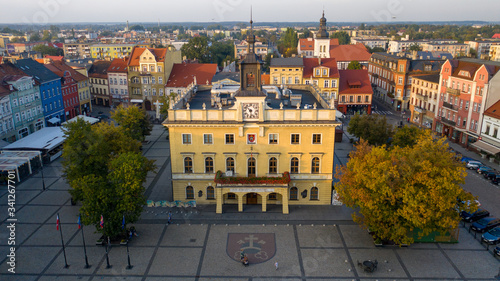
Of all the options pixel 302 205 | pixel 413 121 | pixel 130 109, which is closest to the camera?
pixel 302 205

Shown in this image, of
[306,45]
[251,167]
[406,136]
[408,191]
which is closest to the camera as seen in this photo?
[408,191]

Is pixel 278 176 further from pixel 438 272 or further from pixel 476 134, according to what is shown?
pixel 476 134

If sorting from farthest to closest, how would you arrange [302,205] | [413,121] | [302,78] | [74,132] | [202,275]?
[302,78], [413,121], [302,205], [74,132], [202,275]

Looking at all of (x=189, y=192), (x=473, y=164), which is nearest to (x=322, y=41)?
(x=473, y=164)

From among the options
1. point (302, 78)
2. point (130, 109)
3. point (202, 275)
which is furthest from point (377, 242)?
point (302, 78)

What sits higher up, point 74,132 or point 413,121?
point 74,132

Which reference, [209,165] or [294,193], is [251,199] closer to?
[294,193]

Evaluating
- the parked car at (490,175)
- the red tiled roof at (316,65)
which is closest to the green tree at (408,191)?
the parked car at (490,175)
